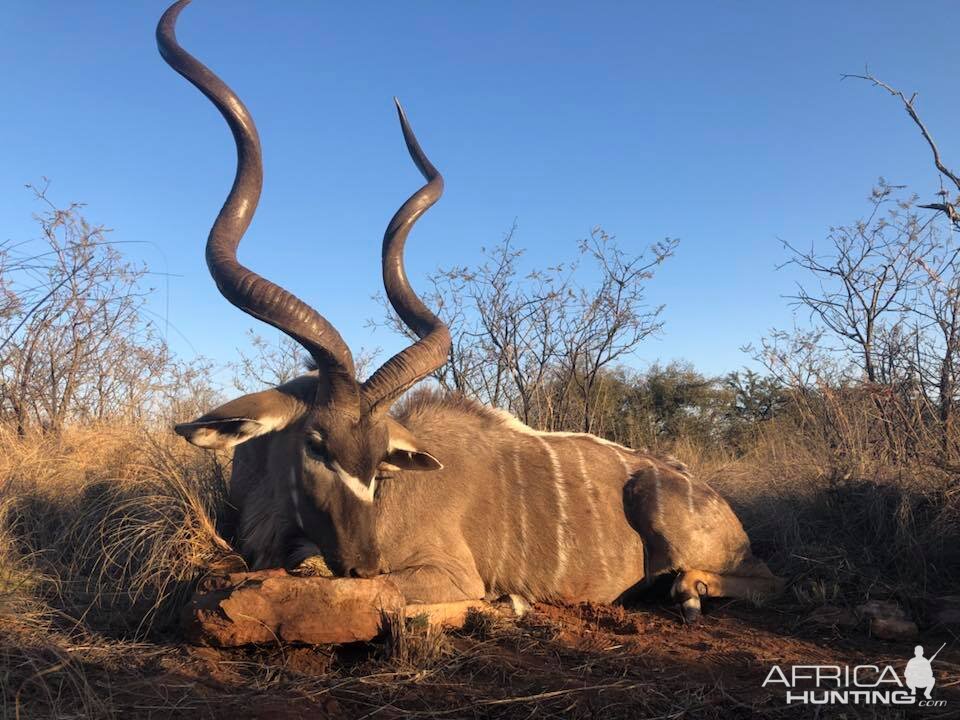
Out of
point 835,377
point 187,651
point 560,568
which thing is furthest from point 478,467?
point 835,377

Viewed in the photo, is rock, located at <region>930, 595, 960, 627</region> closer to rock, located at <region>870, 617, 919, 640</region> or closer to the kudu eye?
rock, located at <region>870, 617, 919, 640</region>

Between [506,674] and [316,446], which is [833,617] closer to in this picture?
[506,674]

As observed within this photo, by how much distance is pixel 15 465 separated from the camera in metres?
4.87

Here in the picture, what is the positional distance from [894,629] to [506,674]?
6.79 ft

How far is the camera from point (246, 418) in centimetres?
347

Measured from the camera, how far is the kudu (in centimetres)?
347

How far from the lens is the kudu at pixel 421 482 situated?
3.47 m

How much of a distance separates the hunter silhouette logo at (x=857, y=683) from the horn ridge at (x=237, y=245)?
2.23m

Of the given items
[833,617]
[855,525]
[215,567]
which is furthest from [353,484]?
[855,525]

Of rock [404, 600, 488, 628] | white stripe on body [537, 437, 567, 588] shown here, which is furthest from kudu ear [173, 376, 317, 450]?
white stripe on body [537, 437, 567, 588]

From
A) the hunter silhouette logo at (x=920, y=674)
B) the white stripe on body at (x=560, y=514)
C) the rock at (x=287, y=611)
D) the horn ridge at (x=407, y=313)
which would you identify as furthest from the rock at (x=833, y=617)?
the horn ridge at (x=407, y=313)

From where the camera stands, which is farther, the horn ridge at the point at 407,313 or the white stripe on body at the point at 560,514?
the white stripe on body at the point at 560,514

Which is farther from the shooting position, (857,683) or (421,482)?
(421,482)

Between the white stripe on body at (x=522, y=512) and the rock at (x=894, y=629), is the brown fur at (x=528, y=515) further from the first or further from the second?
the rock at (x=894, y=629)
